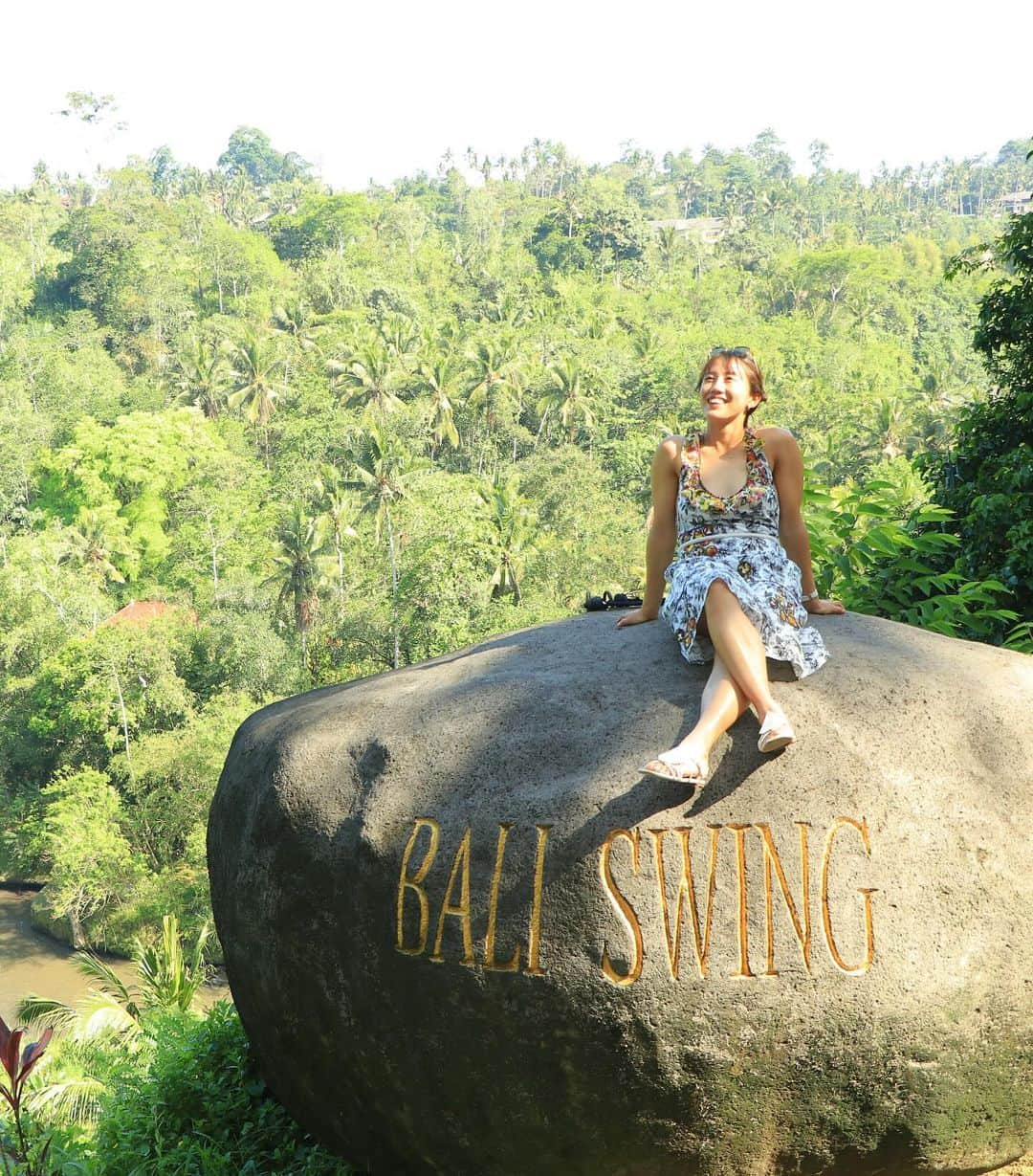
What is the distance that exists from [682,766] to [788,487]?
4.33 ft

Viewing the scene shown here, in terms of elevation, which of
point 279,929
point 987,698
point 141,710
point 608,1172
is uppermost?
point 987,698

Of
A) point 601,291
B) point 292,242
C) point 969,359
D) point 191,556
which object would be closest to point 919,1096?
point 191,556

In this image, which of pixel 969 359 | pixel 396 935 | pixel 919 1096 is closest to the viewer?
pixel 919 1096

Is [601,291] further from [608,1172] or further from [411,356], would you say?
[608,1172]

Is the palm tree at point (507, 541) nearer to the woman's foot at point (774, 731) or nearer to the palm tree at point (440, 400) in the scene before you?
the palm tree at point (440, 400)

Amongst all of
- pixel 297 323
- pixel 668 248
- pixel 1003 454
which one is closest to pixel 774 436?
pixel 1003 454

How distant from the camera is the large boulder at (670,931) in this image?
3.31 metres

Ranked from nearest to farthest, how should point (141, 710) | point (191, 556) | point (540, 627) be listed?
point (540, 627) < point (141, 710) < point (191, 556)

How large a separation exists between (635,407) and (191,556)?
1708 centimetres

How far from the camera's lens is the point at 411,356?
1708 inches

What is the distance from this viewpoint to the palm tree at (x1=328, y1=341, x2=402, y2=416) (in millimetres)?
39875

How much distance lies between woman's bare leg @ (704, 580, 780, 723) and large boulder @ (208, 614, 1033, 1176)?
0.39 ft

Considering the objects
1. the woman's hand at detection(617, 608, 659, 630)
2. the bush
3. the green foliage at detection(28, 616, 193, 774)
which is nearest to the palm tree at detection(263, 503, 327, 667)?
the green foliage at detection(28, 616, 193, 774)

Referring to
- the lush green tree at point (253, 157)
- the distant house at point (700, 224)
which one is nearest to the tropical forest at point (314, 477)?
the distant house at point (700, 224)
